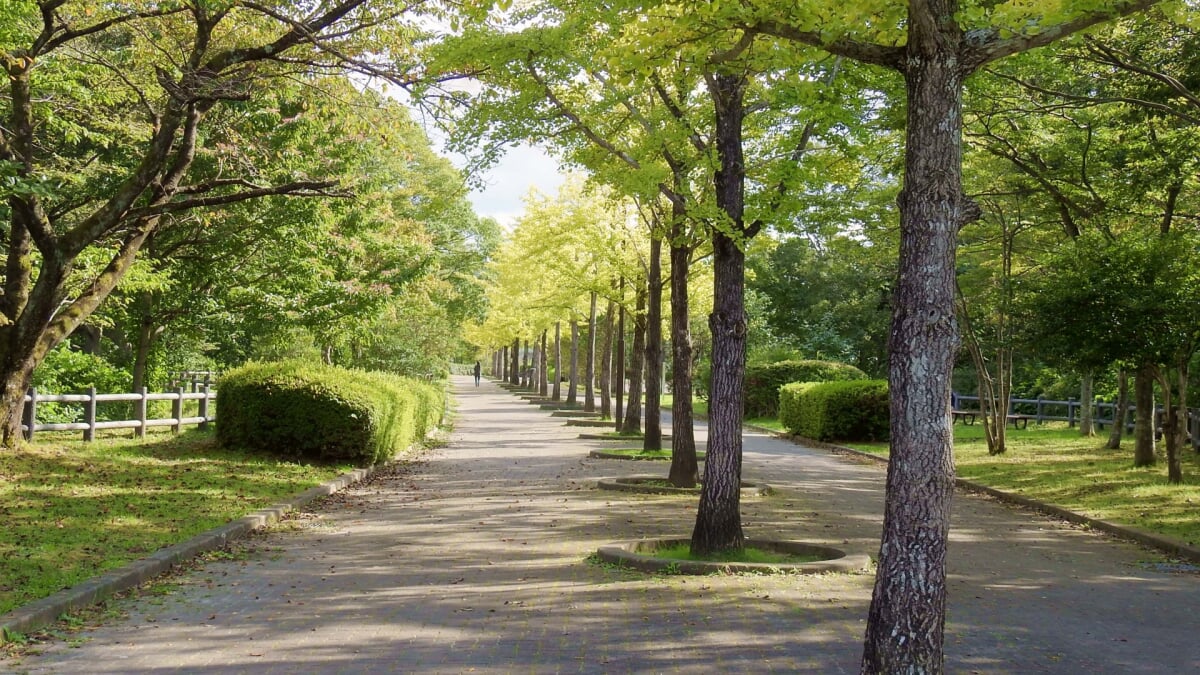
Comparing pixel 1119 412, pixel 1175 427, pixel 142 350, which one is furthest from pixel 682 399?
pixel 142 350

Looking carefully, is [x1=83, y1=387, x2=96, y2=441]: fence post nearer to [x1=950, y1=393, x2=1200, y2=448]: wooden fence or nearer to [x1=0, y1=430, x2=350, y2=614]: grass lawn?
[x1=0, y1=430, x2=350, y2=614]: grass lawn

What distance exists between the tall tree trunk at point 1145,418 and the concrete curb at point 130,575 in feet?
45.9

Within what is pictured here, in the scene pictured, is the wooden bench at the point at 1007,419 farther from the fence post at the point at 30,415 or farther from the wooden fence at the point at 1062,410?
the fence post at the point at 30,415

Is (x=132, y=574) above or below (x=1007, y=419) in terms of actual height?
below

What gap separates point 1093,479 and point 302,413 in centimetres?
1277

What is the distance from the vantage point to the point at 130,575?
8180 millimetres

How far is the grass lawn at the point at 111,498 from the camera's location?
8516 millimetres

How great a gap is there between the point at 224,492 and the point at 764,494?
7.57m

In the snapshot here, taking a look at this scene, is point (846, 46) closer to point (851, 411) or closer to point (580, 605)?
point (580, 605)

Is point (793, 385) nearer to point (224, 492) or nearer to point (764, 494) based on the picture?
point (764, 494)

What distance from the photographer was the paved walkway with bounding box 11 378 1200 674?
627 centimetres

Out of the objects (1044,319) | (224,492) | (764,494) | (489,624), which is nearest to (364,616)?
(489,624)

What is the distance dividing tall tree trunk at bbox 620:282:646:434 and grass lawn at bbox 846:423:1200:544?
5.80 m

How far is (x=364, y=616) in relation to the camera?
741 centimetres
